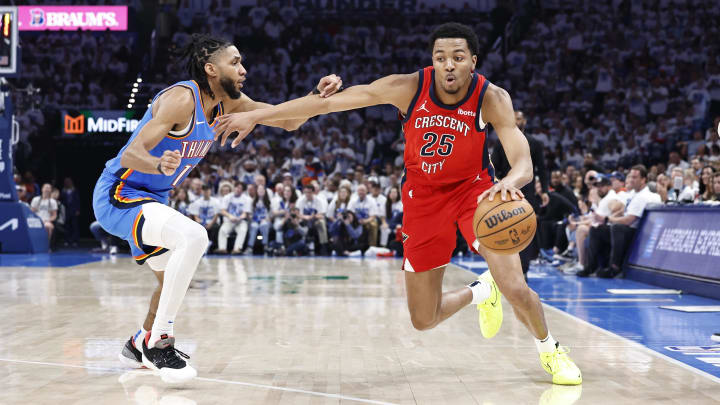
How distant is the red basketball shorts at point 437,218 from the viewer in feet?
13.8

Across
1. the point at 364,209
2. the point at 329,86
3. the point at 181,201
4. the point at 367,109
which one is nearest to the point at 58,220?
the point at 181,201

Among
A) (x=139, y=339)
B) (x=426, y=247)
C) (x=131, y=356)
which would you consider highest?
(x=426, y=247)

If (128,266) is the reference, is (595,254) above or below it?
above

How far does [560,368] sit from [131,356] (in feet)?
8.05

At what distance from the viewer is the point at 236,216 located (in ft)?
49.2

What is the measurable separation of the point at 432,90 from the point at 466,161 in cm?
44

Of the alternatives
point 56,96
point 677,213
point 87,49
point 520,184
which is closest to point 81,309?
point 520,184

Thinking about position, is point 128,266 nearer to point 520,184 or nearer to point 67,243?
point 67,243

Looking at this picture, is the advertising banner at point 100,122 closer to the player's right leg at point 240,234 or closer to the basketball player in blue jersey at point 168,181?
the player's right leg at point 240,234

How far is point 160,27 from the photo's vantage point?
21391 mm

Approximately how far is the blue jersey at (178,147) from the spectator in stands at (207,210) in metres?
10.7

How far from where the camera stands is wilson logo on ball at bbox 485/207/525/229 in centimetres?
353

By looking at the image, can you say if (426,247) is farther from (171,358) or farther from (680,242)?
(680,242)

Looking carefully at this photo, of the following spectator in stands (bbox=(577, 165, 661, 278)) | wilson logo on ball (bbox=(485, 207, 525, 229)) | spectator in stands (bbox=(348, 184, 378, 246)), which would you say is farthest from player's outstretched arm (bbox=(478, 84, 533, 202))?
spectator in stands (bbox=(348, 184, 378, 246))
